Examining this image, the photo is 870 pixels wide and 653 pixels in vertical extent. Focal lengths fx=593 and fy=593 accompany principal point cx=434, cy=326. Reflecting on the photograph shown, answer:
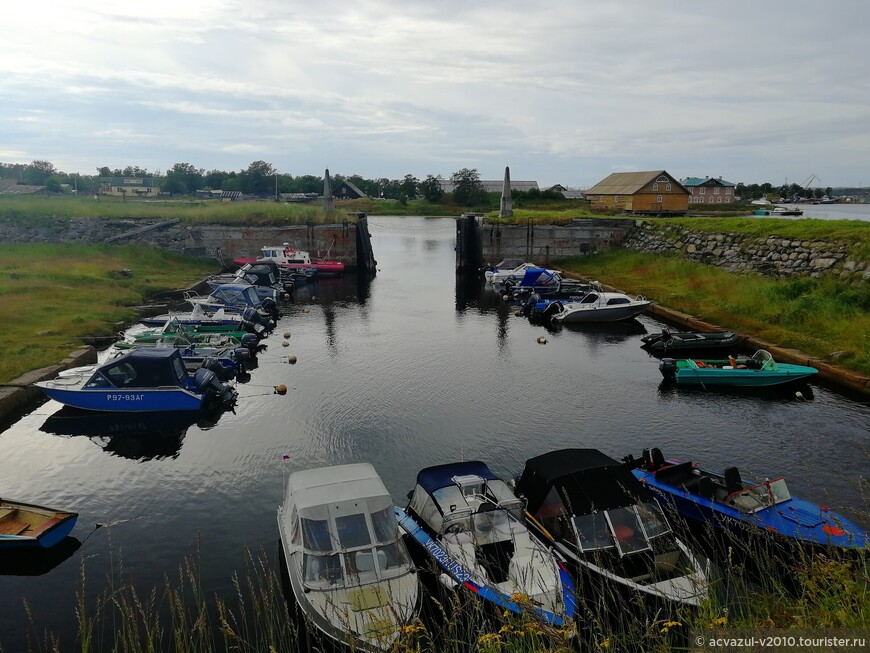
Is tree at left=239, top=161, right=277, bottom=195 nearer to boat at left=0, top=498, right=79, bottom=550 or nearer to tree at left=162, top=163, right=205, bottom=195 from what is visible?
tree at left=162, top=163, right=205, bottom=195

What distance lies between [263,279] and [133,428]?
86.3 feet

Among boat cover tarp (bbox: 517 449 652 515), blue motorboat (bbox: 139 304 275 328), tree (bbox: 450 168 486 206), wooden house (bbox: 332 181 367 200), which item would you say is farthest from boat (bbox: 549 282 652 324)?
wooden house (bbox: 332 181 367 200)

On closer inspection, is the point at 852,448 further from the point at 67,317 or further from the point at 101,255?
the point at 101,255

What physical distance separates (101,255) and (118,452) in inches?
1462

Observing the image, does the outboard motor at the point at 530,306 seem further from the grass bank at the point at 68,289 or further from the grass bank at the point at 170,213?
the grass bank at the point at 170,213

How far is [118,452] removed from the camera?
59.6 ft

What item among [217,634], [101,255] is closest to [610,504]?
[217,634]

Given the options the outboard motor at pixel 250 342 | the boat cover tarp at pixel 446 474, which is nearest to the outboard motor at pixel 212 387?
the outboard motor at pixel 250 342

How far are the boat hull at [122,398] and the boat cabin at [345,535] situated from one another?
10.9m

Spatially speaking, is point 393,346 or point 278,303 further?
point 278,303

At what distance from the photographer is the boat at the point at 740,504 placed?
11.3m

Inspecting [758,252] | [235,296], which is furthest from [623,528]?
[758,252]

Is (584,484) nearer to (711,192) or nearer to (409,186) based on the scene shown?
(711,192)

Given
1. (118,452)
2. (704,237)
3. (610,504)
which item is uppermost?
(704,237)
